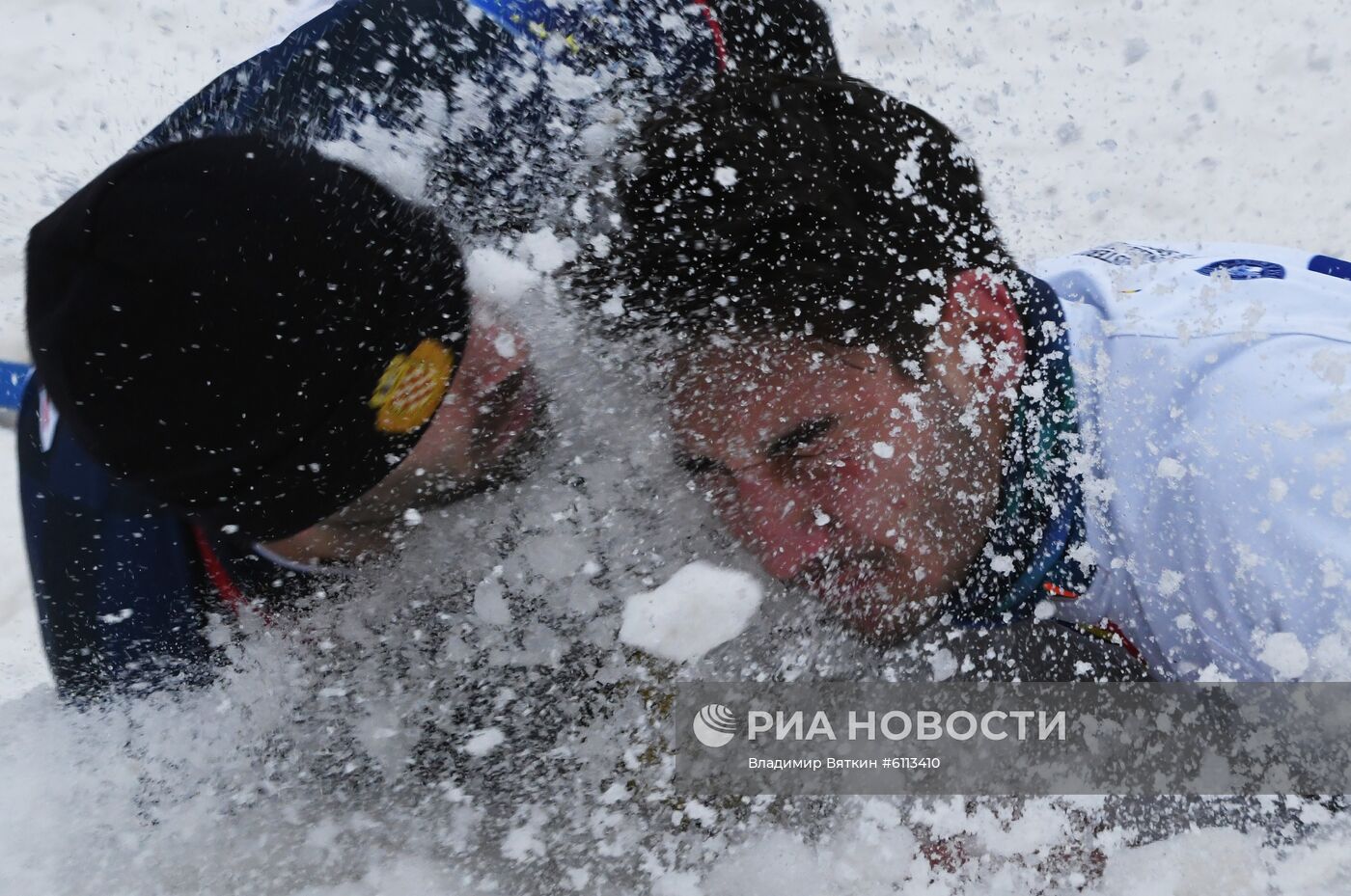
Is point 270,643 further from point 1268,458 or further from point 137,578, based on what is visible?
point 1268,458

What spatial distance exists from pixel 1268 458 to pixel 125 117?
197 cm

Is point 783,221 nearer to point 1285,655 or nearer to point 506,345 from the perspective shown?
point 506,345

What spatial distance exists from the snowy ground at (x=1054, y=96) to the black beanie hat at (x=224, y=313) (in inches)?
38.6

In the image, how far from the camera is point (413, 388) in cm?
89

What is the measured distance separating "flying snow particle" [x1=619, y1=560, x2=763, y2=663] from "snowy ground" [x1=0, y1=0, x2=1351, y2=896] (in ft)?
2.77

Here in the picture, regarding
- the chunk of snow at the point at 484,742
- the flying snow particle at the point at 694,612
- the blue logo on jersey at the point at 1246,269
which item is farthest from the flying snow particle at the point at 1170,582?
the chunk of snow at the point at 484,742

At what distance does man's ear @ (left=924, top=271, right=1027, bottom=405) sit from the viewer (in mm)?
1055

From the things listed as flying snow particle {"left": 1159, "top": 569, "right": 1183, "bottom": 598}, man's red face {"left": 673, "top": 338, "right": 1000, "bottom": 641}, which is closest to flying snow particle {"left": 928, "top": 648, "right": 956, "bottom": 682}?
man's red face {"left": 673, "top": 338, "right": 1000, "bottom": 641}

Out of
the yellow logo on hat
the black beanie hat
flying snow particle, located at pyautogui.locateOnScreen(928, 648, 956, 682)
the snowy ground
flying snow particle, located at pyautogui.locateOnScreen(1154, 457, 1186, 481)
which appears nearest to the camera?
the black beanie hat

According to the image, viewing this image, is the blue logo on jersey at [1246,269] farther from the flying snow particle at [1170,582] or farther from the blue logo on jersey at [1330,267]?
the flying snow particle at [1170,582]

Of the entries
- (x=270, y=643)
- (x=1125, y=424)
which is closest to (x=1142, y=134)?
(x=1125, y=424)

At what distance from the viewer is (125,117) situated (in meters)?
1.64

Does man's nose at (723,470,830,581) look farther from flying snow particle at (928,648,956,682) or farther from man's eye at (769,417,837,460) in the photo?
flying snow particle at (928,648,956,682)

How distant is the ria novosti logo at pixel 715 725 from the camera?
1.20 metres
